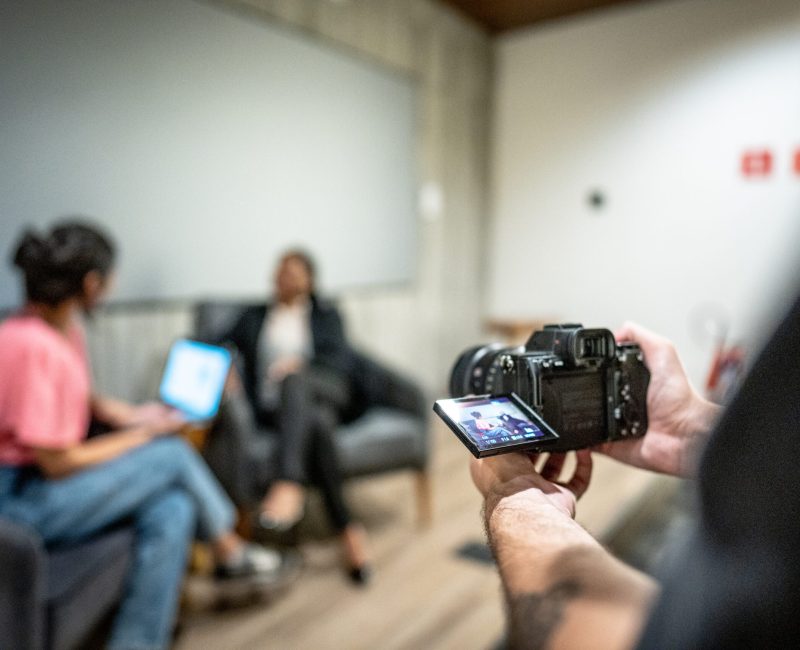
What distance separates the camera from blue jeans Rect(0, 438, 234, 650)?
4.68 ft

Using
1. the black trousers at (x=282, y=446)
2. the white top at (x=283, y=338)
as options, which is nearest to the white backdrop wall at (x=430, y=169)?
the white top at (x=283, y=338)

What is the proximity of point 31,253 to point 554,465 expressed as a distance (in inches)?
53.3

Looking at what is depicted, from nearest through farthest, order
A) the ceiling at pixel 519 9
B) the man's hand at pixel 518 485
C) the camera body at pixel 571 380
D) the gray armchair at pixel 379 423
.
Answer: the man's hand at pixel 518 485
the camera body at pixel 571 380
the gray armchair at pixel 379 423
the ceiling at pixel 519 9

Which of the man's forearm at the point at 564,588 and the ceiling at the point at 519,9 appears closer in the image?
the man's forearm at the point at 564,588

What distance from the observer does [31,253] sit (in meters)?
1.53

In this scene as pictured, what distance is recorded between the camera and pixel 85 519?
147 cm

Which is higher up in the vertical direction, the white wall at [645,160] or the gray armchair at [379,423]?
the white wall at [645,160]

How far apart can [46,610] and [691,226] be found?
3.70 meters

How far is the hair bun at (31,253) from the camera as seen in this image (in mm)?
1523

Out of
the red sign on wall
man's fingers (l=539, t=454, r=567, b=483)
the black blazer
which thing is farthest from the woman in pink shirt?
the red sign on wall

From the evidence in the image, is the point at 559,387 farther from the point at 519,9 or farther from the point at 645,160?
the point at 519,9

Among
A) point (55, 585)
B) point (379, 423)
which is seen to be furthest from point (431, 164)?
point (55, 585)

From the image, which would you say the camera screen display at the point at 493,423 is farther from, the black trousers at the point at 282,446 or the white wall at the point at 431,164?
the white wall at the point at 431,164

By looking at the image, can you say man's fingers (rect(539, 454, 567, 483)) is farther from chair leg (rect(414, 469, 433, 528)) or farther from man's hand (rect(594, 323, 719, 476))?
chair leg (rect(414, 469, 433, 528))
